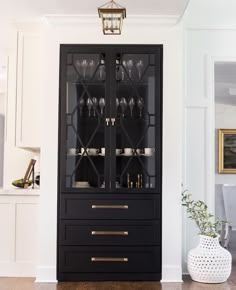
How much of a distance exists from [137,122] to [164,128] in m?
0.26

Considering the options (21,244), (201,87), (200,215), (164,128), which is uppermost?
(201,87)

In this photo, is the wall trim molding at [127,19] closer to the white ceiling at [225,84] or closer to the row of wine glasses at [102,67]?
the row of wine glasses at [102,67]

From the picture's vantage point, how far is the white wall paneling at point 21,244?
193 inches

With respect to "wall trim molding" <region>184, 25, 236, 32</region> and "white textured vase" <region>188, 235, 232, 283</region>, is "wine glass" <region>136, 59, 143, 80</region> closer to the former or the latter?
"wall trim molding" <region>184, 25, 236, 32</region>

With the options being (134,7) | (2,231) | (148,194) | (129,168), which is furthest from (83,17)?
(2,231)

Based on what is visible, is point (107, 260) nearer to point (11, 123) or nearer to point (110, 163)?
point (110, 163)

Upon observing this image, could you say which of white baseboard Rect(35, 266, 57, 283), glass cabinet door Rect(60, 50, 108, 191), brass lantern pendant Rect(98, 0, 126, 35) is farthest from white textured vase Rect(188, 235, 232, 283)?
brass lantern pendant Rect(98, 0, 126, 35)

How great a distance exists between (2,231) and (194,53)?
2621 millimetres

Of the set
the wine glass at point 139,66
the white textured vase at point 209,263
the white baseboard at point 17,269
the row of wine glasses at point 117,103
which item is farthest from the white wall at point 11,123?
the white textured vase at point 209,263

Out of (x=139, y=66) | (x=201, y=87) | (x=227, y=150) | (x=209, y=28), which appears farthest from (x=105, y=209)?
(x=227, y=150)

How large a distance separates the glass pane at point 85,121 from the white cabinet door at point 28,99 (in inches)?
15.3

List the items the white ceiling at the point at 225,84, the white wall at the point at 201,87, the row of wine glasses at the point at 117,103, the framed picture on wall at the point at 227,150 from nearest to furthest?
the row of wine glasses at the point at 117,103
the white wall at the point at 201,87
the white ceiling at the point at 225,84
the framed picture on wall at the point at 227,150

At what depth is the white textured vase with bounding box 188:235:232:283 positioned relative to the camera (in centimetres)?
469

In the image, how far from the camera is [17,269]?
489 centimetres
